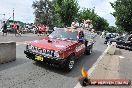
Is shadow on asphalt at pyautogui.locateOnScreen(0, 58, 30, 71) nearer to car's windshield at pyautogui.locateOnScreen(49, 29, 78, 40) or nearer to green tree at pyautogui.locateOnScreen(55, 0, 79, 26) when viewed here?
car's windshield at pyautogui.locateOnScreen(49, 29, 78, 40)

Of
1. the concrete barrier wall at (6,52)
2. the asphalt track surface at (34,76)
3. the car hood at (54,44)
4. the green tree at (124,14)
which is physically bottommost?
the asphalt track surface at (34,76)

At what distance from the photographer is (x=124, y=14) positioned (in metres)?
40.8

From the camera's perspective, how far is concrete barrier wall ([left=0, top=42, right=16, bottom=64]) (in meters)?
10.8

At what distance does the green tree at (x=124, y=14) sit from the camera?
132 feet

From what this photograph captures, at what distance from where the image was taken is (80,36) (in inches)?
492

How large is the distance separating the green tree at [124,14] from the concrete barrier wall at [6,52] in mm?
31274

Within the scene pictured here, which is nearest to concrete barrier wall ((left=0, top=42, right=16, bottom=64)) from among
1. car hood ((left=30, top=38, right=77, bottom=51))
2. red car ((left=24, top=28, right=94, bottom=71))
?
red car ((left=24, top=28, right=94, bottom=71))

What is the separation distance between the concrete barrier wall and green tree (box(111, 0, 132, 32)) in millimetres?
31274

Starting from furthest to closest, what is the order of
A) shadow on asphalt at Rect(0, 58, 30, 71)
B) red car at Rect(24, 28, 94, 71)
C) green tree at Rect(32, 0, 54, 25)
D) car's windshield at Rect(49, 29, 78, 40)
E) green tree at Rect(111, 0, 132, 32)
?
green tree at Rect(32, 0, 54, 25) → green tree at Rect(111, 0, 132, 32) → car's windshield at Rect(49, 29, 78, 40) → shadow on asphalt at Rect(0, 58, 30, 71) → red car at Rect(24, 28, 94, 71)

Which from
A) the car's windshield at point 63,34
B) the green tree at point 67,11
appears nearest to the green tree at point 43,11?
the green tree at point 67,11

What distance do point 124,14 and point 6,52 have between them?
32273 mm

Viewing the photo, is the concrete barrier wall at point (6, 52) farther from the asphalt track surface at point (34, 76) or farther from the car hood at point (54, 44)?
the car hood at point (54, 44)

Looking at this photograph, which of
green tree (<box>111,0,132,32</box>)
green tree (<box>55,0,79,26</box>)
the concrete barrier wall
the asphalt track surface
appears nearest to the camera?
the asphalt track surface

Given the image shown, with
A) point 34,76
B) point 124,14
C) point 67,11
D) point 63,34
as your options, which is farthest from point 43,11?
point 34,76
